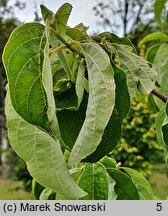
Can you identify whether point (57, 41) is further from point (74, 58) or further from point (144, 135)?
point (144, 135)

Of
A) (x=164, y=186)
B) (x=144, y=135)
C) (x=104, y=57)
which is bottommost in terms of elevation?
(x=164, y=186)

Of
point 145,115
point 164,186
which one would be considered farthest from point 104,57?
point 164,186

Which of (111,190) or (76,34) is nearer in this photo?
(76,34)

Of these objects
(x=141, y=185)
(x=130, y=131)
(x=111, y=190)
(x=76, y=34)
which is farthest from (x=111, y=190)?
(x=130, y=131)

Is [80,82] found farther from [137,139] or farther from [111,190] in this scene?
[137,139]

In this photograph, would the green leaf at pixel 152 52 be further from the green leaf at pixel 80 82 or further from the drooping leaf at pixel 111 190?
the green leaf at pixel 80 82

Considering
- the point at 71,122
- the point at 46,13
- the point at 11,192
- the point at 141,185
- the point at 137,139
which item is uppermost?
the point at 46,13

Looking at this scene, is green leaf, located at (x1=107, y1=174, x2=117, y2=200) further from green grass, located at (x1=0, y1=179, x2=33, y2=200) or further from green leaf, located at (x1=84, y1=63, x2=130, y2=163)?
green grass, located at (x1=0, y1=179, x2=33, y2=200)
